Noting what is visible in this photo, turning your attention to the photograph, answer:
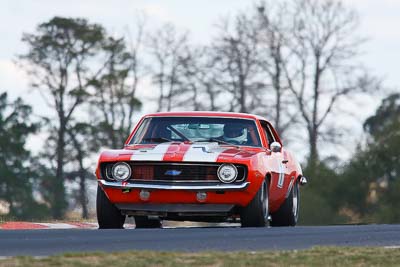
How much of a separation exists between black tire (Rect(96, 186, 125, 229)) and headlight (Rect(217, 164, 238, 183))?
1240 mm

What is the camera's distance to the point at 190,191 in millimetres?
15625

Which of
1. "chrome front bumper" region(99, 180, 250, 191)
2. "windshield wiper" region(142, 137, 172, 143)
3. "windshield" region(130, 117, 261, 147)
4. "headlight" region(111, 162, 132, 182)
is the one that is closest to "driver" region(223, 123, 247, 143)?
"windshield" region(130, 117, 261, 147)

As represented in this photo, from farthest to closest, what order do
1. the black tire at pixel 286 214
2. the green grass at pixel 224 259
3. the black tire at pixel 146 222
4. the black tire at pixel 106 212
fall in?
the black tire at pixel 146 222 → the black tire at pixel 286 214 → the black tire at pixel 106 212 → the green grass at pixel 224 259

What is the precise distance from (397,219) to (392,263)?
130ft

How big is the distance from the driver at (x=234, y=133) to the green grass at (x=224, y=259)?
5.11 metres

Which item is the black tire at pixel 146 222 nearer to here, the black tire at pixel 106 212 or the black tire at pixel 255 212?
the black tire at pixel 106 212

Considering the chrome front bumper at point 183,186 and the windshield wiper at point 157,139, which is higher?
the windshield wiper at point 157,139

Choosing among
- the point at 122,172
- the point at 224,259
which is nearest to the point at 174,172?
the point at 122,172

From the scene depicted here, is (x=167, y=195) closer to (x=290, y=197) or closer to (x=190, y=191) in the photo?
(x=190, y=191)

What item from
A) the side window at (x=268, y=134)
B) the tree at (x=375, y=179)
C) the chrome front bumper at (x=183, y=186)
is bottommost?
the tree at (x=375, y=179)

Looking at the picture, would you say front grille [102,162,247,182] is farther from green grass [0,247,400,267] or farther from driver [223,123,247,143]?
green grass [0,247,400,267]

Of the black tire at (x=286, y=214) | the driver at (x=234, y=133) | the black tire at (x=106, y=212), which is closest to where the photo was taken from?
the black tire at (x=106, y=212)

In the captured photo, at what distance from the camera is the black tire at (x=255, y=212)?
15859mm

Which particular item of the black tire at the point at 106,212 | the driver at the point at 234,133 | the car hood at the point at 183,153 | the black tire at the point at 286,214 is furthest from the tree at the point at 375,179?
the black tire at the point at 106,212
